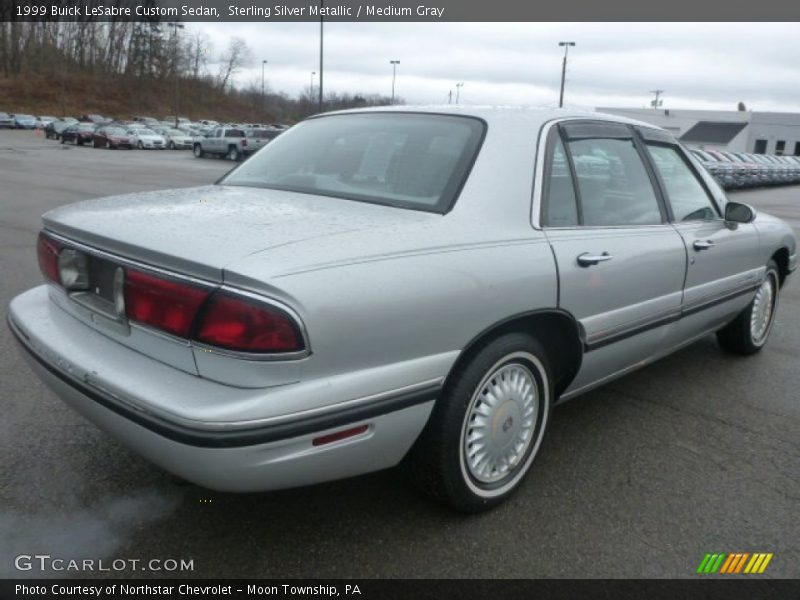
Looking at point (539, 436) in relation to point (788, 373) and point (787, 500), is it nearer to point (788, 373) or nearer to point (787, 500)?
point (787, 500)

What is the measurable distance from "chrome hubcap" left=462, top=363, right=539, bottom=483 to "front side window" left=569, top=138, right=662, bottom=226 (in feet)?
2.68

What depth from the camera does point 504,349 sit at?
2592 mm

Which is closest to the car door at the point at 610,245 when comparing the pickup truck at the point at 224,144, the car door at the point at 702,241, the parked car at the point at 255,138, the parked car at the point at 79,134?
the car door at the point at 702,241

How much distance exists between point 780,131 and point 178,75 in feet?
238

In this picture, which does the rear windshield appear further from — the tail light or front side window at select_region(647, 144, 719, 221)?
front side window at select_region(647, 144, 719, 221)

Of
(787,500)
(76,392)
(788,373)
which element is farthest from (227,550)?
(788,373)

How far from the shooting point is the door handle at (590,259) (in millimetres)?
2865

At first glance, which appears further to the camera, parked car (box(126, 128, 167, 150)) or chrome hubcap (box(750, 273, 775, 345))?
parked car (box(126, 128, 167, 150))

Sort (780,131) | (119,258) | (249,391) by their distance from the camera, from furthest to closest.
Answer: (780,131) → (119,258) → (249,391)

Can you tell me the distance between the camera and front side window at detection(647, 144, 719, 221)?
3.70 meters

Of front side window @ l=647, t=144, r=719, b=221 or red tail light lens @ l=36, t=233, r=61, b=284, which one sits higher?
front side window @ l=647, t=144, r=719, b=221

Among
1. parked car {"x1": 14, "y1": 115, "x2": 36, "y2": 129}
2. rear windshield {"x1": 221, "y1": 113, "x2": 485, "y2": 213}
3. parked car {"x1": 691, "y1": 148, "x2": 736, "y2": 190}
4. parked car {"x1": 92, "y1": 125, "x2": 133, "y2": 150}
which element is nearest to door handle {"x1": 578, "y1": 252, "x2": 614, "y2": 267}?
rear windshield {"x1": 221, "y1": 113, "x2": 485, "y2": 213}

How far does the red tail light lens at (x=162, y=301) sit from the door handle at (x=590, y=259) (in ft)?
5.20

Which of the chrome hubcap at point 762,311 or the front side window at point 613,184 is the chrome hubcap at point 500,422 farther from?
the chrome hubcap at point 762,311
